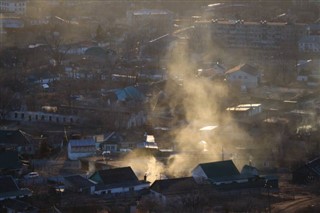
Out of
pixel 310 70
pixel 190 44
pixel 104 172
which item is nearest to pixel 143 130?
pixel 104 172

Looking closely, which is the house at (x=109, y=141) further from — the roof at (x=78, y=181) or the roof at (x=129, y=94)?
the roof at (x=129, y=94)

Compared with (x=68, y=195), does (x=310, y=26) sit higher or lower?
higher

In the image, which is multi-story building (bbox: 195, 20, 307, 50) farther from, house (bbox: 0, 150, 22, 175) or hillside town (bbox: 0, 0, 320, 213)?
house (bbox: 0, 150, 22, 175)

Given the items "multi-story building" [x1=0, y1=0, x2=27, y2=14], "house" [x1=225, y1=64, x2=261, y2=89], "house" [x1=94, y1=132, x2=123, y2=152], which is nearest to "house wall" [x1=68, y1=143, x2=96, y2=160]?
"house" [x1=94, y1=132, x2=123, y2=152]

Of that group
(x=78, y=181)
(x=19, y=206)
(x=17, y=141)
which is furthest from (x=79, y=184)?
(x=17, y=141)

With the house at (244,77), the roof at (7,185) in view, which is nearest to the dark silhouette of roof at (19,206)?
the roof at (7,185)

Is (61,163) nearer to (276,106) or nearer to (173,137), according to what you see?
(173,137)
